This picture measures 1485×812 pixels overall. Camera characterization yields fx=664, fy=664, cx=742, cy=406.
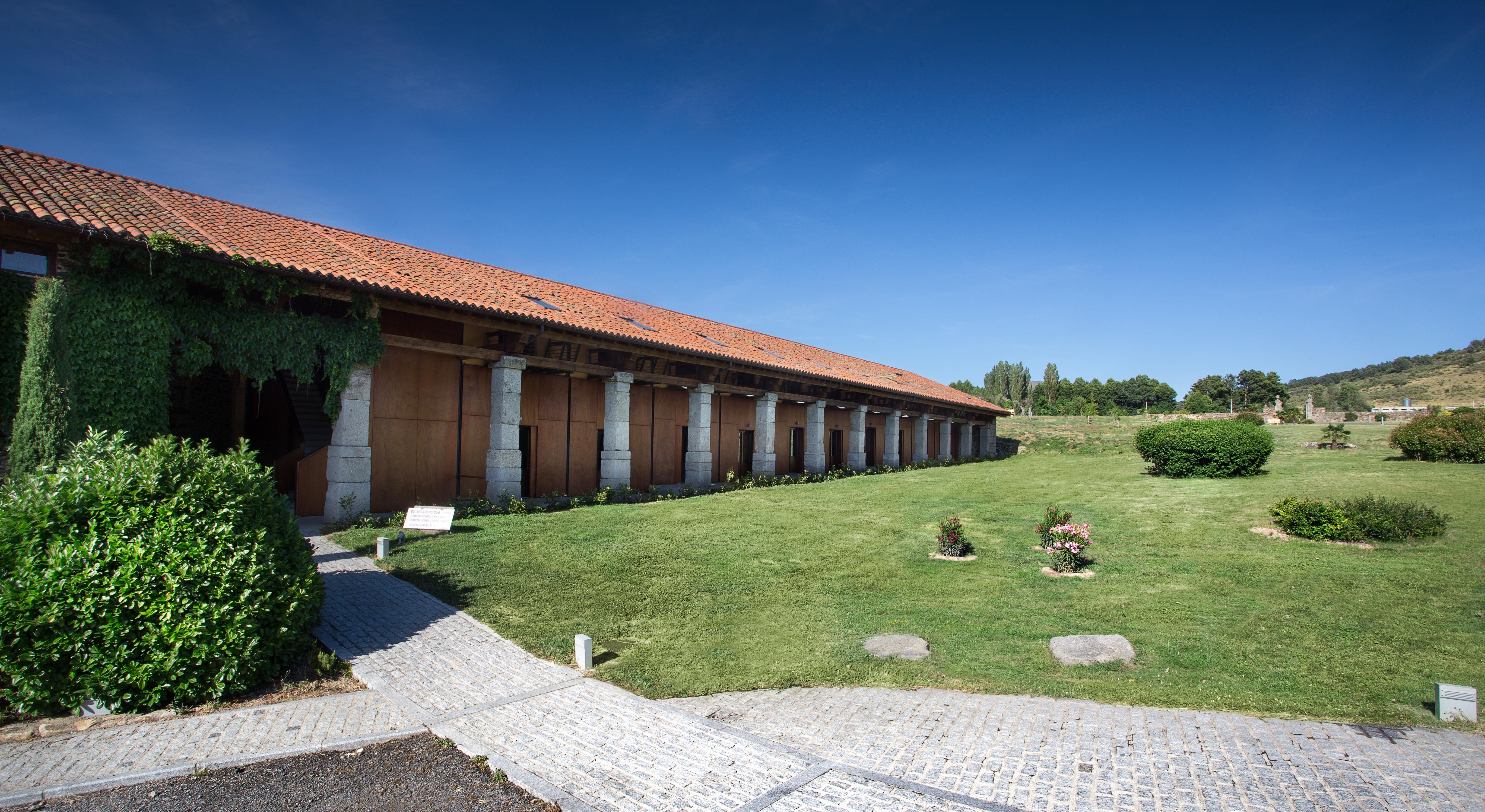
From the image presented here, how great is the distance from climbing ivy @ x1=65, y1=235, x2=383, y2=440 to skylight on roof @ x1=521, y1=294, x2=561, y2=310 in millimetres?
5168

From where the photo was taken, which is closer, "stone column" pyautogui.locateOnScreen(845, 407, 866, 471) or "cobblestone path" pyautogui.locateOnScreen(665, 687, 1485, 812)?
"cobblestone path" pyautogui.locateOnScreen(665, 687, 1485, 812)

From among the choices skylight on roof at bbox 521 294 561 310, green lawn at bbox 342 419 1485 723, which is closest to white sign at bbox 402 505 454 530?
green lawn at bbox 342 419 1485 723

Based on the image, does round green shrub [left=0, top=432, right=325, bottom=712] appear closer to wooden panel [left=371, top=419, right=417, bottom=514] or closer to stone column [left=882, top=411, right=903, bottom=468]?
wooden panel [left=371, top=419, right=417, bottom=514]

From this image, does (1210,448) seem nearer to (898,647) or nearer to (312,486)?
(898,647)

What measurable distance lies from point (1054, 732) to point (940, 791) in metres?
1.47

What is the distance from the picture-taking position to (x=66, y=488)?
5.65 metres

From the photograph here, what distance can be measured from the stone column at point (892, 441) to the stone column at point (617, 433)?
1526cm

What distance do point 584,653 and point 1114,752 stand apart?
465cm

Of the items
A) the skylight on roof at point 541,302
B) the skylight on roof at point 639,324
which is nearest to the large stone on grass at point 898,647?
the skylight on roof at point 541,302

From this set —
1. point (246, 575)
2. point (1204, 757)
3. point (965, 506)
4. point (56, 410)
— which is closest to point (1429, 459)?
point (965, 506)

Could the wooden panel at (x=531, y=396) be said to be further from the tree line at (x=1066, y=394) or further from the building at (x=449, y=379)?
the tree line at (x=1066, y=394)

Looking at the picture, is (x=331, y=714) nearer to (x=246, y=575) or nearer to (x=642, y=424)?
(x=246, y=575)

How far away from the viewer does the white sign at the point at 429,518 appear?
1175 centimetres

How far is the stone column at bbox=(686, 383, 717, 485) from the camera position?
20234 millimetres
